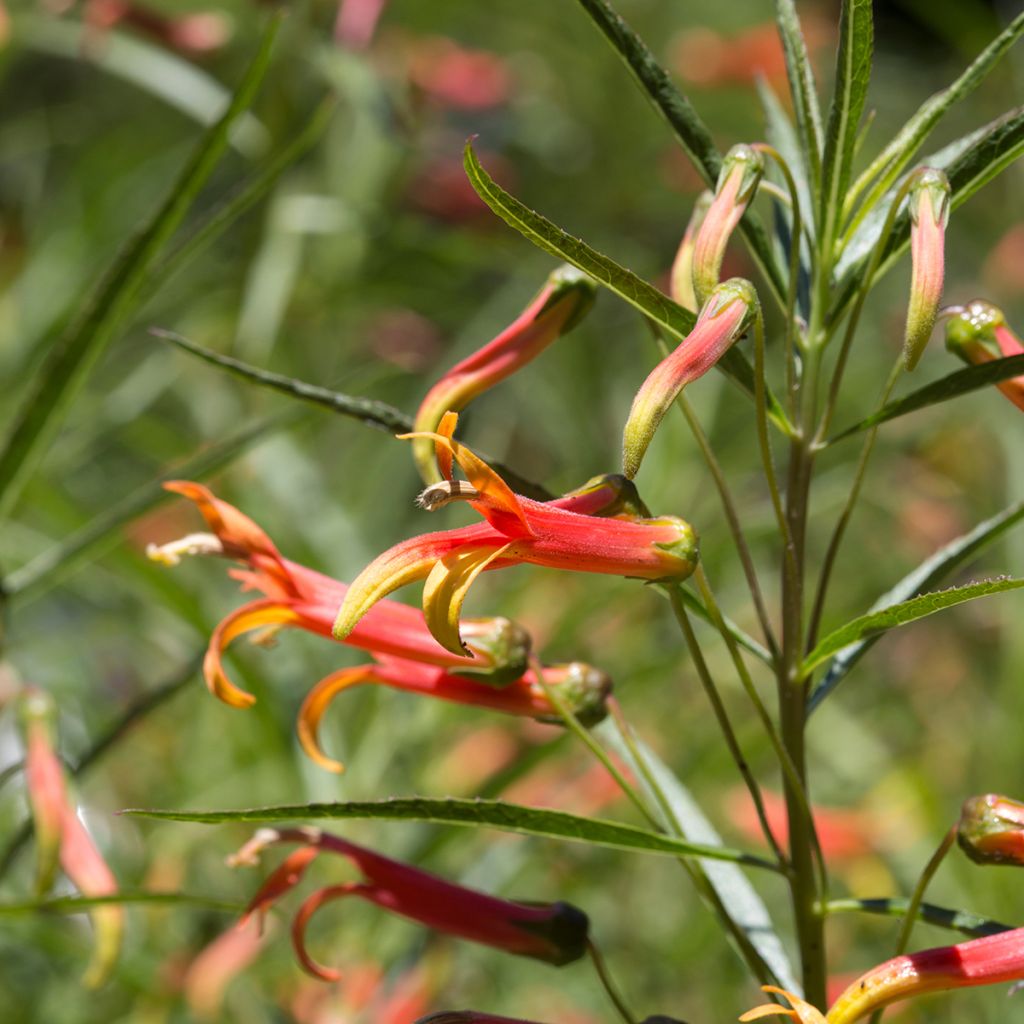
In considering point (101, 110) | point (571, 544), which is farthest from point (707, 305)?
point (101, 110)

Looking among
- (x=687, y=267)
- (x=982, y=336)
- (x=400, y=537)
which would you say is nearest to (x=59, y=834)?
(x=687, y=267)

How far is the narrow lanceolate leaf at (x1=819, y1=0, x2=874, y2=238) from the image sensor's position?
0.69 meters

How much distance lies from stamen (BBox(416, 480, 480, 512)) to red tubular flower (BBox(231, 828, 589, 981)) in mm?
294

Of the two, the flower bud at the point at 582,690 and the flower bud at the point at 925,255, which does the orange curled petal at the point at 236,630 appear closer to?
the flower bud at the point at 582,690

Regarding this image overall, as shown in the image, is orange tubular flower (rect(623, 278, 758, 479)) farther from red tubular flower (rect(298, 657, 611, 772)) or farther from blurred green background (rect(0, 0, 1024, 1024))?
blurred green background (rect(0, 0, 1024, 1024))

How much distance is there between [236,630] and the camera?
76 cm

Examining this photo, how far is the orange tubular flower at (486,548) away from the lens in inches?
23.0

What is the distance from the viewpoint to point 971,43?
2637 mm

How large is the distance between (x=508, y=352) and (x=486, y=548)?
243 mm

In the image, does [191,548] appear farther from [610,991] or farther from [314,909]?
[610,991]

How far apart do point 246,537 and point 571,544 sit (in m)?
0.23

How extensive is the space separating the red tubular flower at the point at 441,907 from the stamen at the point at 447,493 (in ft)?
0.96

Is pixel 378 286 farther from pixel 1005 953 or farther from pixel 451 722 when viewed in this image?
pixel 1005 953

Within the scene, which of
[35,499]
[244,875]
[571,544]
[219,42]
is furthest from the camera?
[219,42]
